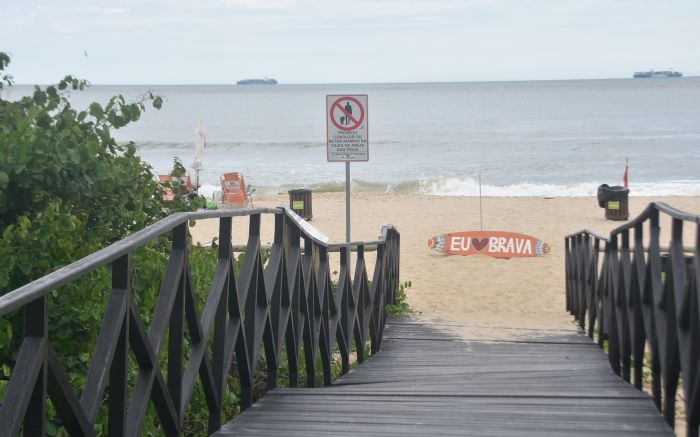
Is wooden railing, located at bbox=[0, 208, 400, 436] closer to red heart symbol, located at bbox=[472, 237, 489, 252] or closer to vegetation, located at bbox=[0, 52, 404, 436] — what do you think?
vegetation, located at bbox=[0, 52, 404, 436]

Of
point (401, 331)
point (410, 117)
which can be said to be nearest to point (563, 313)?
point (401, 331)

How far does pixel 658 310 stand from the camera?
4.26m

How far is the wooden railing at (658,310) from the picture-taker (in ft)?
11.7

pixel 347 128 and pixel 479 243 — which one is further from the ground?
pixel 347 128

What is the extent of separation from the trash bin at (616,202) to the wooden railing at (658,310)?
1519cm

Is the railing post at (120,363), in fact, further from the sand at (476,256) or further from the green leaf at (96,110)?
the sand at (476,256)

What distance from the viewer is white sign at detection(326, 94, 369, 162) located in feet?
33.4

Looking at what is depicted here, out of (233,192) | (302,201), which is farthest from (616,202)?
(233,192)

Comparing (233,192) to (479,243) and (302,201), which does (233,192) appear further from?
(479,243)

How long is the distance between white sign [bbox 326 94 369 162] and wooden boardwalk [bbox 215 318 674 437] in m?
3.88

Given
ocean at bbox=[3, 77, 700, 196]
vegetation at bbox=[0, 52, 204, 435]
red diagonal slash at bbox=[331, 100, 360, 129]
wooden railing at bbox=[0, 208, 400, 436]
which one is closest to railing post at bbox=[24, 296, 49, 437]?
wooden railing at bbox=[0, 208, 400, 436]

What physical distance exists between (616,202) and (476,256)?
6.90 meters

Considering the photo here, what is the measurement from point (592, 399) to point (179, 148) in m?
57.7

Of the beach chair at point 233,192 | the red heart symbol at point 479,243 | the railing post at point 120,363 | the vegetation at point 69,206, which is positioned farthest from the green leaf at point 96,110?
the beach chair at point 233,192
